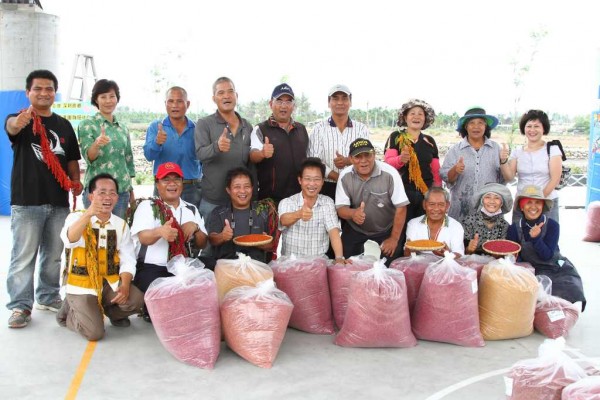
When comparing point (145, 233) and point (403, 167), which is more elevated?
point (403, 167)

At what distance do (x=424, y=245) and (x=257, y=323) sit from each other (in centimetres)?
119

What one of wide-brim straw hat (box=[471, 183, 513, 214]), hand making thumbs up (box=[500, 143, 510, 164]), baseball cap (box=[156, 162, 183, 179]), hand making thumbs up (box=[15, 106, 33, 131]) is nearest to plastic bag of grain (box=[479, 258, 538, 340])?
wide-brim straw hat (box=[471, 183, 513, 214])

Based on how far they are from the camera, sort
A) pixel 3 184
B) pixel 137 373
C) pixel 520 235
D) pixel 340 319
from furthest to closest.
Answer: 1. pixel 3 184
2. pixel 520 235
3. pixel 340 319
4. pixel 137 373

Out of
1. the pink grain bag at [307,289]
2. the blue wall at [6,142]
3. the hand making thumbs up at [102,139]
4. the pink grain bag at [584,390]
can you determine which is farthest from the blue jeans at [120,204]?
the blue wall at [6,142]

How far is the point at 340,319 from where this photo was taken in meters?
3.75

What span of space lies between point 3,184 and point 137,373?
21.3ft

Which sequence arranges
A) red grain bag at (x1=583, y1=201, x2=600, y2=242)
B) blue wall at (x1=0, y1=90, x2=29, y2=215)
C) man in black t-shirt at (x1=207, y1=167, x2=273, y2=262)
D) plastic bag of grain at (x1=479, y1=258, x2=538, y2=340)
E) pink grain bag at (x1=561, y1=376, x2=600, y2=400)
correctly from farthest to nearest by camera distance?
blue wall at (x1=0, y1=90, x2=29, y2=215) → red grain bag at (x1=583, y1=201, x2=600, y2=242) → man in black t-shirt at (x1=207, y1=167, x2=273, y2=262) → plastic bag of grain at (x1=479, y1=258, x2=538, y2=340) → pink grain bag at (x1=561, y1=376, x2=600, y2=400)

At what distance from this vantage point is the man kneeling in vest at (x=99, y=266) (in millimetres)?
3521

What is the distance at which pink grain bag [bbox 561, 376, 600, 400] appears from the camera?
1.90 metres

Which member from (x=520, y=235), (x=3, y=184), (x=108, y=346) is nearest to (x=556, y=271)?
(x=520, y=235)

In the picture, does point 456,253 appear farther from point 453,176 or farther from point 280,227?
point 280,227

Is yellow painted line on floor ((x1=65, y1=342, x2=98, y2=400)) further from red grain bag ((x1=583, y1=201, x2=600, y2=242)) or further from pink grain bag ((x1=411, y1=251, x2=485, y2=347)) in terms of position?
red grain bag ((x1=583, y1=201, x2=600, y2=242))

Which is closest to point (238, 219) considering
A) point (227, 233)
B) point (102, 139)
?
point (227, 233)

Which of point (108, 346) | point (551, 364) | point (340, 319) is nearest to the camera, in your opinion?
point (551, 364)
